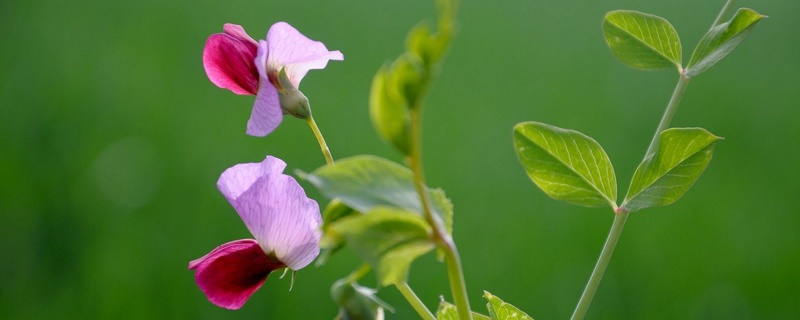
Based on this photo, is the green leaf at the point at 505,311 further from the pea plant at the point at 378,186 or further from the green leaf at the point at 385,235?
the green leaf at the point at 385,235

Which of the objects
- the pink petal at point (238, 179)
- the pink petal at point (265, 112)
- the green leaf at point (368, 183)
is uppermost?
the green leaf at point (368, 183)

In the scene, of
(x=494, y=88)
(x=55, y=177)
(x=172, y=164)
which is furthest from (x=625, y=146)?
(x=55, y=177)

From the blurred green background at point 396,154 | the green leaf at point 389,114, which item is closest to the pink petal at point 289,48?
the green leaf at point 389,114

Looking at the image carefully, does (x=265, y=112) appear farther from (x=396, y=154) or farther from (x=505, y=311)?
(x=396, y=154)

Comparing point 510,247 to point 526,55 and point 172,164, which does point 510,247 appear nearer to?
point 526,55

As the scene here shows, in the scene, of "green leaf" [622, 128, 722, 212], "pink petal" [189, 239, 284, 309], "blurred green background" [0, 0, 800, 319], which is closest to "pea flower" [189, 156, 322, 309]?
"pink petal" [189, 239, 284, 309]

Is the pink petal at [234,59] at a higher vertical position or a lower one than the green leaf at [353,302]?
higher

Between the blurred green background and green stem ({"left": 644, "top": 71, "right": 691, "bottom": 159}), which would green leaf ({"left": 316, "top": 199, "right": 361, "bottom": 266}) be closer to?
green stem ({"left": 644, "top": 71, "right": 691, "bottom": 159})
